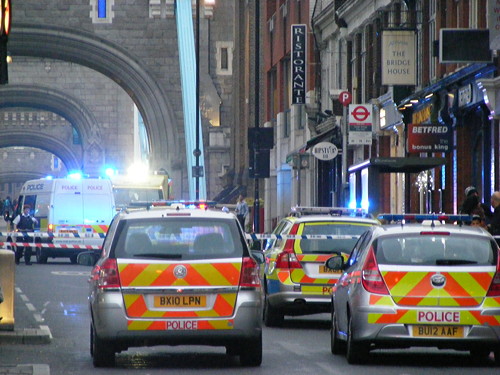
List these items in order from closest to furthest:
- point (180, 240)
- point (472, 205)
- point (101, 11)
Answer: point (180, 240)
point (472, 205)
point (101, 11)

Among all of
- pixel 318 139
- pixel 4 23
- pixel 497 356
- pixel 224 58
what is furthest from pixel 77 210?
pixel 224 58

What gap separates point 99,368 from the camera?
13719 mm

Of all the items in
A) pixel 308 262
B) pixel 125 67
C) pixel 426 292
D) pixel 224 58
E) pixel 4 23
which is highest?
pixel 224 58

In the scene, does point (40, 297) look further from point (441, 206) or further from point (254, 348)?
point (254, 348)

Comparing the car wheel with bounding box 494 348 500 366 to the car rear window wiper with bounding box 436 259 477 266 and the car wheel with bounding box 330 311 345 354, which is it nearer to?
the car rear window wiper with bounding box 436 259 477 266

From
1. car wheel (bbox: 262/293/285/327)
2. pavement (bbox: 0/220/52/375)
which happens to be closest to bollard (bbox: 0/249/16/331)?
pavement (bbox: 0/220/52/375)

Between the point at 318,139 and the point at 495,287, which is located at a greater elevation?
the point at 318,139

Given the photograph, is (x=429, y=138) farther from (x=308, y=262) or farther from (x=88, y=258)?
(x=88, y=258)

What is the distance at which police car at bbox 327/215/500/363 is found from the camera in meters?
13.5

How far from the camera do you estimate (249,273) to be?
1384cm

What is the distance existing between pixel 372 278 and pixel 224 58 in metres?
56.8

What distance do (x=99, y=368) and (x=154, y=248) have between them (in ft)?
3.88

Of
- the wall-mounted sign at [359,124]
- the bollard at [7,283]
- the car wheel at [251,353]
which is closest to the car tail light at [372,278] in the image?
the car wheel at [251,353]

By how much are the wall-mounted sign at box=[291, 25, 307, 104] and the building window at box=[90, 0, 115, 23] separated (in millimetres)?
22962
